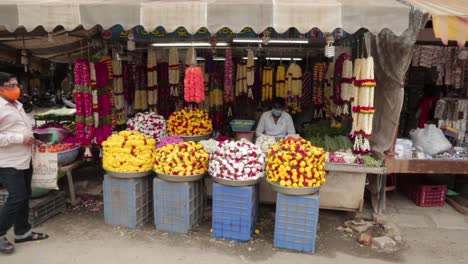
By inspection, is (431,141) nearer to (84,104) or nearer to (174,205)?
(174,205)

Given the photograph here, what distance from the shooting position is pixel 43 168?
432 centimetres

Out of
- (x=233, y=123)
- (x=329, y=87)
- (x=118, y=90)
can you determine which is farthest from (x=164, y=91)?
(x=329, y=87)

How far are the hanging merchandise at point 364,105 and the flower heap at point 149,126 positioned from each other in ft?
10.5

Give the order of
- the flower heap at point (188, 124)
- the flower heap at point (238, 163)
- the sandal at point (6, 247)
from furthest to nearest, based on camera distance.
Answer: the flower heap at point (188, 124), the flower heap at point (238, 163), the sandal at point (6, 247)

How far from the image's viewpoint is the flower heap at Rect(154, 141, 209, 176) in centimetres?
426

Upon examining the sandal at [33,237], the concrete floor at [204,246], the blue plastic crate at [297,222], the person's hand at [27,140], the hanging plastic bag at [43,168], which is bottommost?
the concrete floor at [204,246]

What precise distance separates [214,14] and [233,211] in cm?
226

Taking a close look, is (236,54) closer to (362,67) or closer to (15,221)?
(362,67)

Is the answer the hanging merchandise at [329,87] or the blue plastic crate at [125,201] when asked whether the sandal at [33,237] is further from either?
the hanging merchandise at [329,87]

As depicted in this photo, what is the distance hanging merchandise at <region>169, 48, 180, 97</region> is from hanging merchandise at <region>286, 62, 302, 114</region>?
2.31 meters

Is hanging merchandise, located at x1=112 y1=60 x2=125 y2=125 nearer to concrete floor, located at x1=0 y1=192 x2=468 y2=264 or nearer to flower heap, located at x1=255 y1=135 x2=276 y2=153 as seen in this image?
concrete floor, located at x1=0 y1=192 x2=468 y2=264

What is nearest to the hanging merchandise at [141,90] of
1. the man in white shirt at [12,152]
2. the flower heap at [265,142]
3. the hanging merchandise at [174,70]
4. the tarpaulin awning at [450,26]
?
the hanging merchandise at [174,70]

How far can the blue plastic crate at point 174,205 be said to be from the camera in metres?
4.34

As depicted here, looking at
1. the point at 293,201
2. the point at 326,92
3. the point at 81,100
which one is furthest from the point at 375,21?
the point at 81,100
